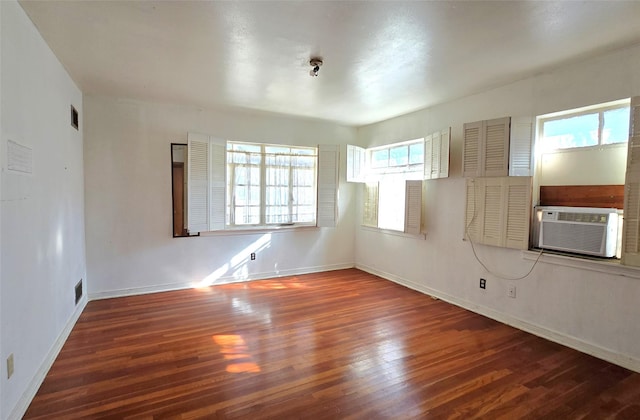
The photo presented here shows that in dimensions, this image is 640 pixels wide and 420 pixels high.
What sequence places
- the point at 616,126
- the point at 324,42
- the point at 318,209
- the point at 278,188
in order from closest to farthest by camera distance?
the point at 324,42 → the point at 616,126 → the point at 278,188 → the point at 318,209

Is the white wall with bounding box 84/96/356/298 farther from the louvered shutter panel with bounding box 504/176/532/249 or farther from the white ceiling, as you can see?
the louvered shutter panel with bounding box 504/176/532/249

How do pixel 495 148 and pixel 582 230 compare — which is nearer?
pixel 582 230

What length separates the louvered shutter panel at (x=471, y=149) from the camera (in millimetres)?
3568

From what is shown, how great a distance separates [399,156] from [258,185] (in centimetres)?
224

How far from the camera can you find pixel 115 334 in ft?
10.2

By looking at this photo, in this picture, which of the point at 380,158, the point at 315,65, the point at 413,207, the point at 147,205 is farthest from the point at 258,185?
the point at 315,65

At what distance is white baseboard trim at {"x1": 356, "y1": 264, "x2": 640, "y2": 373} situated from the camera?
2.63 metres

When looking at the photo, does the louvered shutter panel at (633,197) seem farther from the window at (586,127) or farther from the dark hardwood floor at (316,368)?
the dark hardwood floor at (316,368)

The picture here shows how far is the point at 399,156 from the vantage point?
5.05 metres

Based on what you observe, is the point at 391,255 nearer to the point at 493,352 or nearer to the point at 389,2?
the point at 493,352

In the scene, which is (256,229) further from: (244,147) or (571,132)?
(571,132)

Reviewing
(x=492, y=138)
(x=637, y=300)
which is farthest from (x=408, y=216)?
(x=637, y=300)

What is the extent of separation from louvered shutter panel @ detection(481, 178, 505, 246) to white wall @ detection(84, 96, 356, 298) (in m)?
3.04

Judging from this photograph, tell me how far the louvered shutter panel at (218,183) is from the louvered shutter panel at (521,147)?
3577mm
